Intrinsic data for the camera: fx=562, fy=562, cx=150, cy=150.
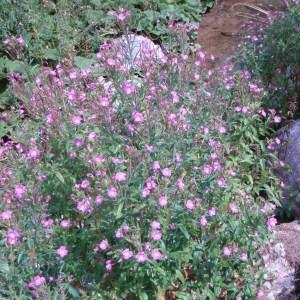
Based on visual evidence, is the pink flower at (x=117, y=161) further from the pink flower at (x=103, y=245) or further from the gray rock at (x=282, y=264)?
the gray rock at (x=282, y=264)

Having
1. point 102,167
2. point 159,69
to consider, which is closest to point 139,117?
point 102,167

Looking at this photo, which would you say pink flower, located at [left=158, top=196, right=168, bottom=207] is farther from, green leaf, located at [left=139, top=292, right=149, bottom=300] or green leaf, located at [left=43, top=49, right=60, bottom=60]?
green leaf, located at [left=43, top=49, right=60, bottom=60]

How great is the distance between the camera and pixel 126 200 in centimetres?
250

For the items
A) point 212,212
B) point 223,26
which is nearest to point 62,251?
point 212,212

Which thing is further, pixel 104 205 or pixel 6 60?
pixel 6 60

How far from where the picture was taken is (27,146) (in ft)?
10.2

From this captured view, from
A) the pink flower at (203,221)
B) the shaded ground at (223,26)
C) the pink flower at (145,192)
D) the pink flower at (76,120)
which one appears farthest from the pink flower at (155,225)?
the shaded ground at (223,26)

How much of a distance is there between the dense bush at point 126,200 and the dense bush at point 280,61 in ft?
3.86

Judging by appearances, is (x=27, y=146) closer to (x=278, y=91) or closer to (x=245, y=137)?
(x=245, y=137)

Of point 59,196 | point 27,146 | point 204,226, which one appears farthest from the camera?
point 27,146

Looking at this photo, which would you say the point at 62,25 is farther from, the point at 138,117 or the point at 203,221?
the point at 203,221

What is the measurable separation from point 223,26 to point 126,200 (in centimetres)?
455

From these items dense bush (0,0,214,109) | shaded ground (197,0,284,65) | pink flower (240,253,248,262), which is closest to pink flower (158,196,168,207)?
pink flower (240,253,248,262)

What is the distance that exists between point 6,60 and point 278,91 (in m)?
2.57
